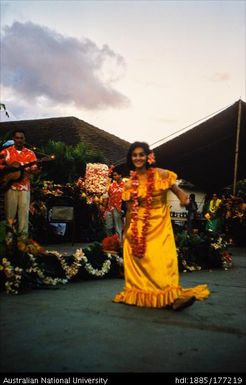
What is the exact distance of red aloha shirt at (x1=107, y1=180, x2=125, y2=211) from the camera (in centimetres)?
993

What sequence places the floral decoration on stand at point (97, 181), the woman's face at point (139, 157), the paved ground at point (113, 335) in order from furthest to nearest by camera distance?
1. the floral decoration on stand at point (97, 181)
2. the woman's face at point (139, 157)
3. the paved ground at point (113, 335)

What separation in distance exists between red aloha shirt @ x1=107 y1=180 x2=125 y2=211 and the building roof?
38.5 feet

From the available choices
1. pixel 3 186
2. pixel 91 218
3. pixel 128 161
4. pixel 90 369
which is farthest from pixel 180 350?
pixel 91 218

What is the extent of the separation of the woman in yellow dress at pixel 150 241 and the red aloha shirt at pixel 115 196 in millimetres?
5477

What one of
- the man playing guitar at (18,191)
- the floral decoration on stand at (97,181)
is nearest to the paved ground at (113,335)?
the man playing guitar at (18,191)

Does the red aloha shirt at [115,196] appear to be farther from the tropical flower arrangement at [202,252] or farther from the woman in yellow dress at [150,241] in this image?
the woman in yellow dress at [150,241]

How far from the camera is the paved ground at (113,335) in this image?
244 cm

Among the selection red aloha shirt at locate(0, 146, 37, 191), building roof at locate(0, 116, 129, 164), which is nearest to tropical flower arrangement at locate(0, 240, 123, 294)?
red aloha shirt at locate(0, 146, 37, 191)

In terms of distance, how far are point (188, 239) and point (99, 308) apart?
416cm

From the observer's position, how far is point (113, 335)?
304cm

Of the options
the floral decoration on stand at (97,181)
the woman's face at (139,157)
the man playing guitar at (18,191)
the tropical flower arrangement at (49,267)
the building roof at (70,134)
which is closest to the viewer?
the woman's face at (139,157)

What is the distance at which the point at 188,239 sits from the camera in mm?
7812
